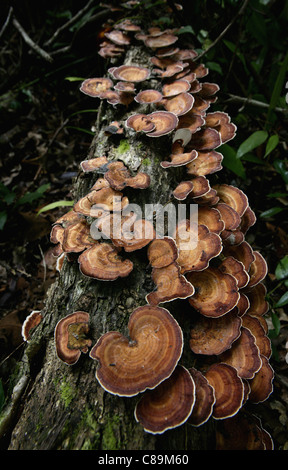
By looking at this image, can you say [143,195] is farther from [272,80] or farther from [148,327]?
[272,80]

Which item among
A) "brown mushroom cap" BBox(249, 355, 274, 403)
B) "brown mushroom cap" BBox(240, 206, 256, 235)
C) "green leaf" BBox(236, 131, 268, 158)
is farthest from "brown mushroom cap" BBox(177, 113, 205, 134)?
"brown mushroom cap" BBox(249, 355, 274, 403)

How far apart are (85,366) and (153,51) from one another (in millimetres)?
5288

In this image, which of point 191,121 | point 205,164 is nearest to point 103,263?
point 205,164

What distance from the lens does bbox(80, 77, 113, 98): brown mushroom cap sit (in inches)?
167

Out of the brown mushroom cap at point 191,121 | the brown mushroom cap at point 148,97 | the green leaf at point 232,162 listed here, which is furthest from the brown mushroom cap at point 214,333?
the brown mushroom cap at point 148,97

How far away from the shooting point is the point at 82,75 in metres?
7.69

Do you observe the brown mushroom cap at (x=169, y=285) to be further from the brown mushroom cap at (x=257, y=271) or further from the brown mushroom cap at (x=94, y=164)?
the brown mushroom cap at (x=94, y=164)

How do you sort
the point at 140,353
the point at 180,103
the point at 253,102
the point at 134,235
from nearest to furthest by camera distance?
the point at 140,353, the point at 134,235, the point at 180,103, the point at 253,102

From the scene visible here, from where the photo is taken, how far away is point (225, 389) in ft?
7.20

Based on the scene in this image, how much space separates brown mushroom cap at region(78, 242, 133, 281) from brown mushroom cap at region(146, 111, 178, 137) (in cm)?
157

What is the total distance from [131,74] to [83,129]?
2.08 metres

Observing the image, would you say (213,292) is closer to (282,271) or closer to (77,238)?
(77,238)

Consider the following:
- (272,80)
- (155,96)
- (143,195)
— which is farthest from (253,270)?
(272,80)
